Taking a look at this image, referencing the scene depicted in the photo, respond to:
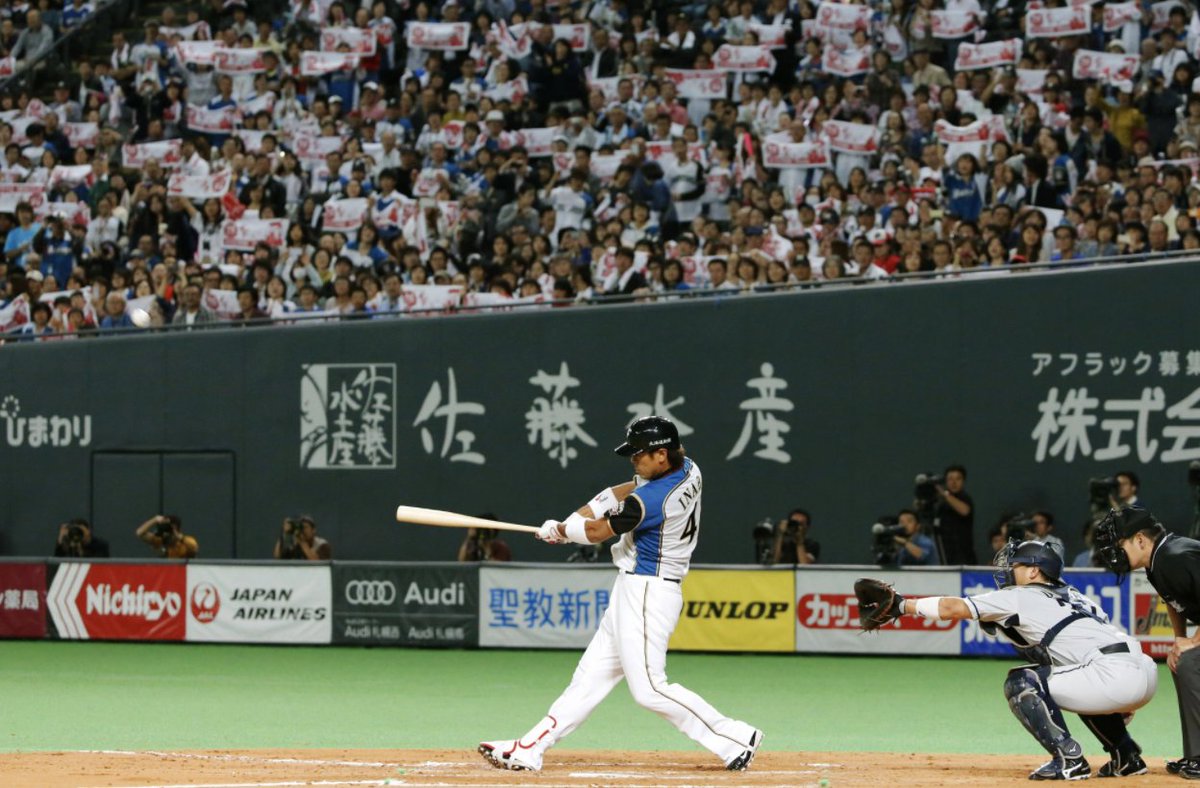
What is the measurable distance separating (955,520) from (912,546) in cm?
83

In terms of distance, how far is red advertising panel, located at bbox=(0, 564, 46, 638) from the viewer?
2033cm

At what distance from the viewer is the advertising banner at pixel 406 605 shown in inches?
747

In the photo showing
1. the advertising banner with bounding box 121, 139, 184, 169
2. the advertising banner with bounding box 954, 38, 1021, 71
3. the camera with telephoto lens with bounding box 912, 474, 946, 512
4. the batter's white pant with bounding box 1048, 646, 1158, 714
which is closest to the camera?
the batter's white pant with bounding box 1048, 646, 1158, 714

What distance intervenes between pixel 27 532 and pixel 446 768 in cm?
1505

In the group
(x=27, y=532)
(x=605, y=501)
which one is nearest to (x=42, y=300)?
(x=27, y=532)

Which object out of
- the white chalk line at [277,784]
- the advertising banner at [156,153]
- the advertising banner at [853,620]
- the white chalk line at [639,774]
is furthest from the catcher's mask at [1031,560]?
the advertising banner at [156,153]

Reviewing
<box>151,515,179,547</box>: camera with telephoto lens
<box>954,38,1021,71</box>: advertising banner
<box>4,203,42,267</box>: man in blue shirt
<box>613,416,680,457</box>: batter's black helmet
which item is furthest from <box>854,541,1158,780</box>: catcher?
<box>4,203,42,267</box>: man in blue shirt

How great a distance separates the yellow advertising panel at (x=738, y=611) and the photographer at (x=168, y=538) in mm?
6324

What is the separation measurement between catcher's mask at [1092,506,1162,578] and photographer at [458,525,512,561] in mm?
11024

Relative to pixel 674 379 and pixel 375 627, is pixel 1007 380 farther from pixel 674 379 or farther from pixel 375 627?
pixel 375 627

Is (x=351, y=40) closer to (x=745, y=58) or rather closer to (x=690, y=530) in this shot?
(x=745, y=58)

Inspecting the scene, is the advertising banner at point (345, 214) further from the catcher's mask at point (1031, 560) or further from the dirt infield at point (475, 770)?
the catcher's mask at point (1031, 560)

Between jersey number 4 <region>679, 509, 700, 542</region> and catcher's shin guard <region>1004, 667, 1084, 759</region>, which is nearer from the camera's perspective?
catcher's shin guard <region>1004, 667, 1084, 759</region>

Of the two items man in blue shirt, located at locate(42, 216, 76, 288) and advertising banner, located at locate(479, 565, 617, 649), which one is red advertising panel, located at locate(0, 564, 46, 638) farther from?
advertising banner, located at locate(479, 565, 617, 649)
